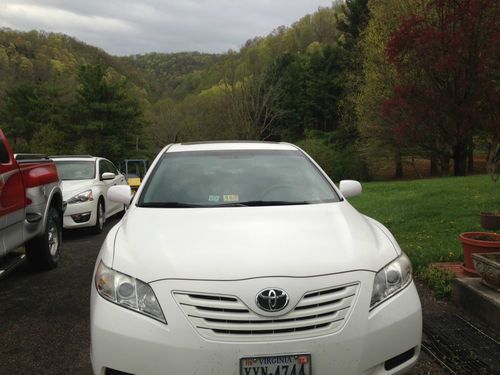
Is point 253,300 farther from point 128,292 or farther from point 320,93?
point 320,93

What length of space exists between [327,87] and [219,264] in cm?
4825

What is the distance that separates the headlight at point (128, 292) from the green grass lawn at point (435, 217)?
378 cm

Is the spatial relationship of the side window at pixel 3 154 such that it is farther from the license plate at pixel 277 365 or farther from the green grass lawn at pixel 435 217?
the green grass lawn at pixel 435 217

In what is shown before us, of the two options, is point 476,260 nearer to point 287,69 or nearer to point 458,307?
point 458,307

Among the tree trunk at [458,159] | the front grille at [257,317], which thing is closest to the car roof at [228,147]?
the front grille at [257,317]

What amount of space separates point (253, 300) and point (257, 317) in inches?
3.2

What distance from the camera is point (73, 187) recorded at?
27.7 feet

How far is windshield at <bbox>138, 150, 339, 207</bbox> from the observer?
3400 mm

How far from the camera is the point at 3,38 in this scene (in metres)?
71.3

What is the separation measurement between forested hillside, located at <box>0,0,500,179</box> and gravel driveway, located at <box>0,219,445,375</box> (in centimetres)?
600

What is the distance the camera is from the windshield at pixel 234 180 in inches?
134

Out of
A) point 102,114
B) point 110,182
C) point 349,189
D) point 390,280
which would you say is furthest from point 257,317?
point 102,114

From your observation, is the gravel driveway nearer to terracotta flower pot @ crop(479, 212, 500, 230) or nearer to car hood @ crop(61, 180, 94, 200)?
car hood @ crop(61, 180, 94, 200)

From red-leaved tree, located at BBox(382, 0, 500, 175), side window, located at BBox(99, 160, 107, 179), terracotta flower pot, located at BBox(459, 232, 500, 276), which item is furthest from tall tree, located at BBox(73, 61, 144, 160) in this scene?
terracotta flower pot, located at BBox(459, 232, 500, 276)
